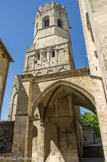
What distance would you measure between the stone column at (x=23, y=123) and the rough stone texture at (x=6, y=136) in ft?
3.21

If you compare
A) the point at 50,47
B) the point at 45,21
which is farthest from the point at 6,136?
the point at 45,21

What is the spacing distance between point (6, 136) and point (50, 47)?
39.8 ft

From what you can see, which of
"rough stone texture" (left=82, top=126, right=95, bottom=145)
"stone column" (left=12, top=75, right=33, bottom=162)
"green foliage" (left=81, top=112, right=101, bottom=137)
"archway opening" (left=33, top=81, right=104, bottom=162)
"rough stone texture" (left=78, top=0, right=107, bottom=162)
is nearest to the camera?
"rough stone texture" (left=78, top=0, right=107, bottom=162)

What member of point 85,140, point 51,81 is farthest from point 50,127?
point 85,140

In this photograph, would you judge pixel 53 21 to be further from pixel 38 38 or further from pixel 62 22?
pixel 38 38

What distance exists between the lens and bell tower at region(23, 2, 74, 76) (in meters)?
14.1

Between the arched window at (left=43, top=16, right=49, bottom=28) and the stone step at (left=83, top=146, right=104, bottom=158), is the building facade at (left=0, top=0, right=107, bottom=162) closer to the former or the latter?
the stone step at (left=83, top=146, right=104, bottom=158)

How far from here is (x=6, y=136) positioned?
7.02 m

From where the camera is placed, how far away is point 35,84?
7805 mm

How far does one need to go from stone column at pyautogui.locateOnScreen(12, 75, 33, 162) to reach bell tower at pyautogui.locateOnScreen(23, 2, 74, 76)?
6.49 m

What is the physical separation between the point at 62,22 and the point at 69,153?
18.9m

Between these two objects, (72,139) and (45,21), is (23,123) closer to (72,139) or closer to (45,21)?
(72,139)

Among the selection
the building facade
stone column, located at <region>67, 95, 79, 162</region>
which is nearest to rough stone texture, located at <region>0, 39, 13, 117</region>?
the building facade

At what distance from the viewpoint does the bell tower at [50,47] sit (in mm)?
14109
